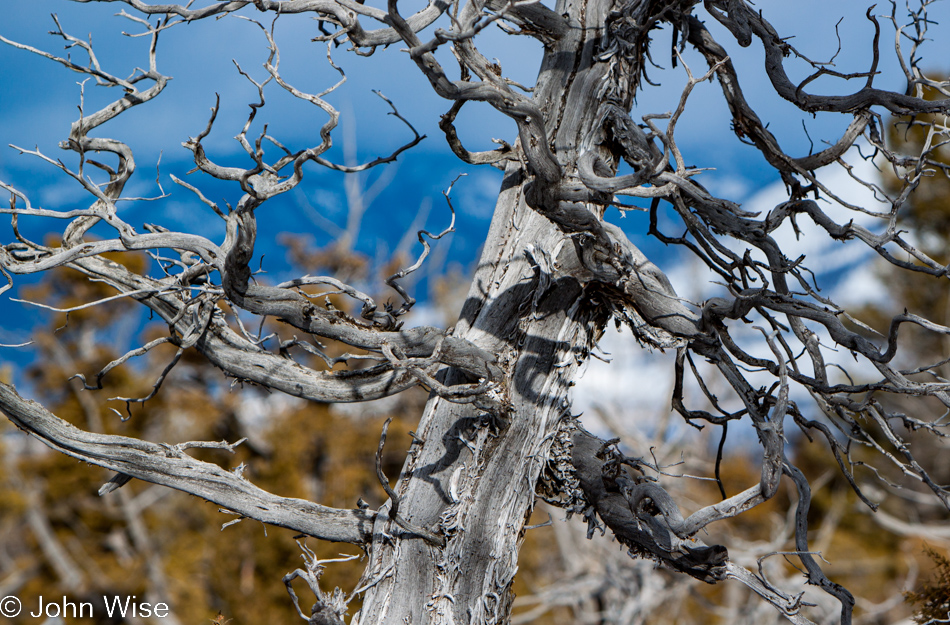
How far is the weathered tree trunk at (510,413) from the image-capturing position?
7.86 ft

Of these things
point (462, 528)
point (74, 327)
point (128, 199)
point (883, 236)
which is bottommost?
point (462, 528)

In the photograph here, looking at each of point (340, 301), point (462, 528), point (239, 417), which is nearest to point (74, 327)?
point (239, 417)

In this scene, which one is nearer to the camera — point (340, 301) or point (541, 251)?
point (541, 251)

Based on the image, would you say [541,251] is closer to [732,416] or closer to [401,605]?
[732,416]

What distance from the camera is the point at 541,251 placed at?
2395 millimetres

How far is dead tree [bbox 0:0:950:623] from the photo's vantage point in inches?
90.4

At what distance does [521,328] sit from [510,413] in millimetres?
331

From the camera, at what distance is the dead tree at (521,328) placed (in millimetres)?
2297

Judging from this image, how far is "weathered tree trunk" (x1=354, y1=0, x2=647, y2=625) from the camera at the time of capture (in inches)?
94.3

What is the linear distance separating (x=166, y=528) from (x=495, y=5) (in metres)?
13.7

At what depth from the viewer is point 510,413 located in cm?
245

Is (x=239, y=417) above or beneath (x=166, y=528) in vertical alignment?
above

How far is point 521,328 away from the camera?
8.30 feet

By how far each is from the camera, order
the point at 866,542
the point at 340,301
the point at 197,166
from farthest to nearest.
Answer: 1. the point at 866,542
2. the point at 340,301
3. the point at 197,166
